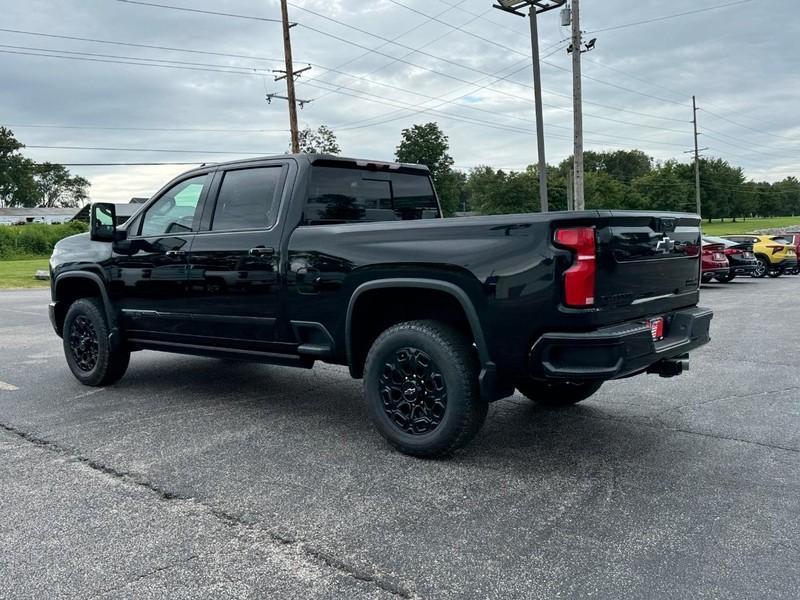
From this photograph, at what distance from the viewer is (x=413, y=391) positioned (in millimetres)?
4145

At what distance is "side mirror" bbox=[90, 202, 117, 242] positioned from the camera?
5.83 m

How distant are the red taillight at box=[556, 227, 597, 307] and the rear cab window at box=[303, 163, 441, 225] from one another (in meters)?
2.01

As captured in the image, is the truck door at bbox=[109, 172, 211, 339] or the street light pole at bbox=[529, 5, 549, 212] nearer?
the truck door at bbox=[109, 172, 211, 339]

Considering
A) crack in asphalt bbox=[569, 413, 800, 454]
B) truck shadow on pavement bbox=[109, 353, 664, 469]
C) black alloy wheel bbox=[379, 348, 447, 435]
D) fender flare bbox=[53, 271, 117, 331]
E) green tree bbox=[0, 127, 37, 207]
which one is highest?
green tree bbox=[0, 127, 37, 207]

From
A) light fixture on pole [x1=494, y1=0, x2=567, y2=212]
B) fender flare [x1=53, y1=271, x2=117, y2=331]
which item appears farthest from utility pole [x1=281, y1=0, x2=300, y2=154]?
fender flare [x1=53, y1=271, x2=117, y2=331]

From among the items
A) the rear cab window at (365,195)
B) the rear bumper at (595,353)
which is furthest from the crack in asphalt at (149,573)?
the rear cab window at (365,195)

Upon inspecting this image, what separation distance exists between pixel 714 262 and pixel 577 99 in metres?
7.52

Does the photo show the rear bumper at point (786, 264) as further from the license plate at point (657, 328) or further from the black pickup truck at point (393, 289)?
the license plate at point (657, 328)

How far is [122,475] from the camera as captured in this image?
12.8 feet

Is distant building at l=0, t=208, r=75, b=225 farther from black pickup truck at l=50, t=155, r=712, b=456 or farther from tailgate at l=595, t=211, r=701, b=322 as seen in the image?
tailgate at l=595, t=211, r=701, b=322

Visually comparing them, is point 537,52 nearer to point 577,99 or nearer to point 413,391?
point 577,99

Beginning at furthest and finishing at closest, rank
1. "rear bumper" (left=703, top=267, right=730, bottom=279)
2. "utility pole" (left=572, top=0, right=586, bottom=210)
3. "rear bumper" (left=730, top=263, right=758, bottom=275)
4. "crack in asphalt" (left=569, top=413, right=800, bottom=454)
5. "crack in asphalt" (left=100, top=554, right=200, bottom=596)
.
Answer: "utility pole" (left=572, top=0, right=586, bottom=210) → "rear bumper" (left=730, top=263, right=758, bottom=275) → "rear bumper" (left=703, top=267, right=730, bottom=279) → "crack in asphalt" (left=569, top=413, right=800, bottom=454) → "crack in asphalt" (left=100, top=554, right=200, bottom=596)

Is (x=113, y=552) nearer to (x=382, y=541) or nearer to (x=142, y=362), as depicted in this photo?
(x=382, y=541)

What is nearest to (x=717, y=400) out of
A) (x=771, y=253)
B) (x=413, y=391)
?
(x=413, y=391)
